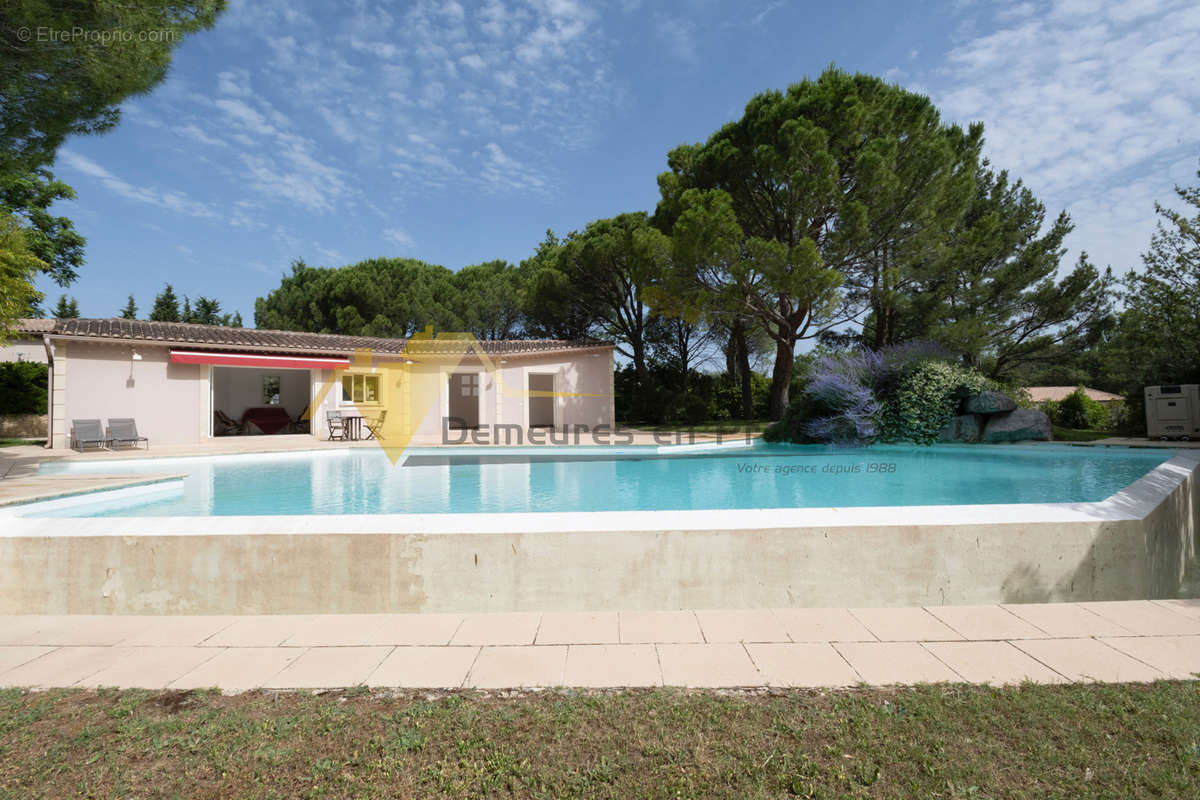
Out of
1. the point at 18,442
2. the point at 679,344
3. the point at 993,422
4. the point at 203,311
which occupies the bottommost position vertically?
the point at 18,442

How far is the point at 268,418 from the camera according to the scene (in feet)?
74.8

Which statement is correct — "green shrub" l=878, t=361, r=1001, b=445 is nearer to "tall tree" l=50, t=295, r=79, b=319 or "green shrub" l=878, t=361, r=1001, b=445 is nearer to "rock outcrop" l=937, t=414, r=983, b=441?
"rock outcrop" l=937, t=414, r=983, b=441

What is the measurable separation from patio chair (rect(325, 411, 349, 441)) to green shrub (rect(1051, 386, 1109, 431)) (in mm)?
29830

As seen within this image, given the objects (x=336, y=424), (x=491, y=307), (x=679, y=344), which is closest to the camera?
(x=336, y=424)

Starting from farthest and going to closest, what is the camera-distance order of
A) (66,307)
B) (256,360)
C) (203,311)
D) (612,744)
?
1. (203,311)
2. (66,307)
3. (256,360)
4. (612,744)

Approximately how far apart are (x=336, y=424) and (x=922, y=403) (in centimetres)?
1976

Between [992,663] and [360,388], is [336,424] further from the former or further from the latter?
[992,663]

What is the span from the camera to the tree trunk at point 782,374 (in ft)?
72.9

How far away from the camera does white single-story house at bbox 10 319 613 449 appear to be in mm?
16344

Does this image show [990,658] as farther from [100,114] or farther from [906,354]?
[906,354]

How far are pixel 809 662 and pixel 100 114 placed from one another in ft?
38.1

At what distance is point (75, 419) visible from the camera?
16031 mm

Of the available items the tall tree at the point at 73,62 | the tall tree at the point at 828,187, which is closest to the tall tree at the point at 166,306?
the tall tree at the point at 828,187

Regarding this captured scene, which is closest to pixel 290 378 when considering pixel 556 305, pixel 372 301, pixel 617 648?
pixel 372 301
